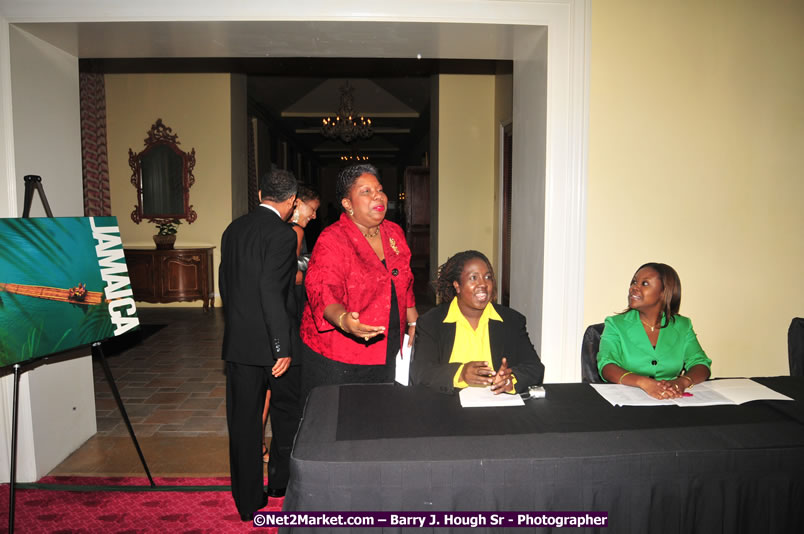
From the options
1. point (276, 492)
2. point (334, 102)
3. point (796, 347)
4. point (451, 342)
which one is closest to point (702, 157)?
point (796, 347)

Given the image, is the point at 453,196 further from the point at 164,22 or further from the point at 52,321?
the point at 52,321

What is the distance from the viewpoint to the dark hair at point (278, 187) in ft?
8.06

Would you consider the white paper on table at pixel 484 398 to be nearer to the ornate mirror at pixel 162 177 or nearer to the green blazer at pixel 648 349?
the green blazer at pixel 648 349

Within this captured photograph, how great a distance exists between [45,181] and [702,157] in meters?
3.72

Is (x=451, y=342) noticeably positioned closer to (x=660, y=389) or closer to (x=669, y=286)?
(x=660, y=389)

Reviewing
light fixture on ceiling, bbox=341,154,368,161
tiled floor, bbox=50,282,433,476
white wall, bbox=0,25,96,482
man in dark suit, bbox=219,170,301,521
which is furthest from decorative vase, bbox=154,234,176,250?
light fixture on ceiling, bbox=341,154,368,161

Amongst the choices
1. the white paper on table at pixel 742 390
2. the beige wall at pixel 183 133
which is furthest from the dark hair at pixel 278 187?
the beige wall at pixel 183 133

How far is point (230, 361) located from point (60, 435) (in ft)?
5.23

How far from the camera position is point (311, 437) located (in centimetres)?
157

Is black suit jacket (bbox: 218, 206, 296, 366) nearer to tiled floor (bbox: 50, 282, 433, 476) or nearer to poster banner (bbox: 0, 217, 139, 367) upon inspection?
poster banner (bbox: 0, 217, 139, 367)

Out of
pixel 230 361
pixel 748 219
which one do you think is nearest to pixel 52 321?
pixel 230 361

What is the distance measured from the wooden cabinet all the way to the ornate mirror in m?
0.70

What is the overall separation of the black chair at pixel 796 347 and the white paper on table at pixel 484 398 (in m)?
1.74

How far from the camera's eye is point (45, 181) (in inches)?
121
